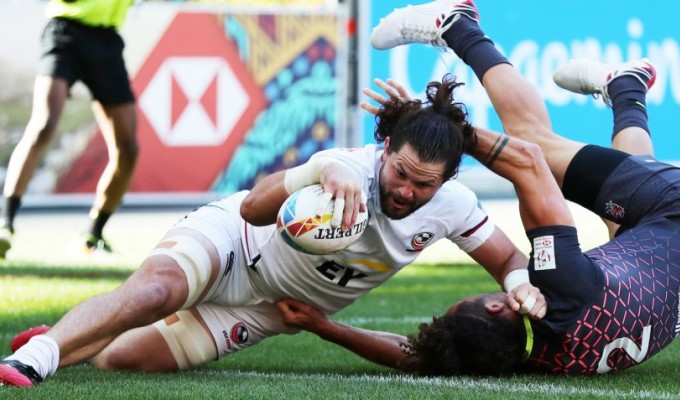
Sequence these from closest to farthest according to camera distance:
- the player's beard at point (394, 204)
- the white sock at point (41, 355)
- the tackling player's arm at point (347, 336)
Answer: the white sock at point (41, 355) < the player's beard at point (394, 204) < the tackling player's arm at point (347, 336)

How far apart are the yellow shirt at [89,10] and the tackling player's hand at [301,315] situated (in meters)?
4.86

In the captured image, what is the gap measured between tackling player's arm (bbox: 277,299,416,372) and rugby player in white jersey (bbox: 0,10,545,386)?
0.07 m

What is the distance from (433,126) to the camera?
5.01 meters

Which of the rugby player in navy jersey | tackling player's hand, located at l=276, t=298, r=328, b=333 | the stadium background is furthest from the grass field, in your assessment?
the stadium background

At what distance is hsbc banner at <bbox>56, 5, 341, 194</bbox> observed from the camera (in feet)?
45.0

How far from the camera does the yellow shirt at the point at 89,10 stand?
9.52 meters

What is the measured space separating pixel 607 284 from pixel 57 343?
2155mm

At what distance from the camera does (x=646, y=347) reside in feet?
16.0

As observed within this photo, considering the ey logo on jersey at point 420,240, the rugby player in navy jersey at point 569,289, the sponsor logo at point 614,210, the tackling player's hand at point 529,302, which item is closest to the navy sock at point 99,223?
the rugby player in navy jersey at point 569,289

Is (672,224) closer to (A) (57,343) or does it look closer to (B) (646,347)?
(B) (646,347)

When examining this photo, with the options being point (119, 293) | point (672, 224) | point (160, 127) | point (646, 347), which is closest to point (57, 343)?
point (119, 293)

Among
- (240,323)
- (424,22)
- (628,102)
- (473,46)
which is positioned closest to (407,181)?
(240,323)

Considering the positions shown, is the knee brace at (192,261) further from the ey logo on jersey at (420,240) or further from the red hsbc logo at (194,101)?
the red hsbc logo at (194,101)

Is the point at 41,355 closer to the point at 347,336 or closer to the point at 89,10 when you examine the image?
the point at 347,336
